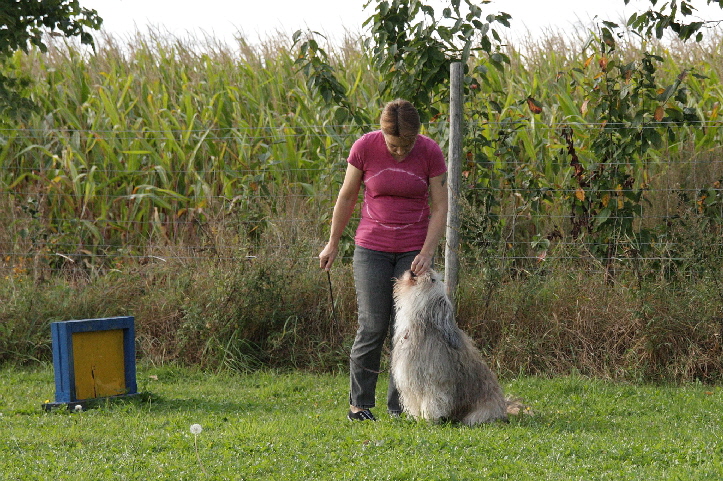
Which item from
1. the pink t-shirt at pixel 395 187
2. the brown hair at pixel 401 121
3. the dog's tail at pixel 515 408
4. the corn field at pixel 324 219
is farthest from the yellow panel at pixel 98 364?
the dog's tail at pixel 515 408

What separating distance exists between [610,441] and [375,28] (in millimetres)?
4557

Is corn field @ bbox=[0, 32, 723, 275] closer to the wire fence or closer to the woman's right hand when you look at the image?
the wire fence

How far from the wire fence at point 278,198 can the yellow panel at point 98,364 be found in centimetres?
189

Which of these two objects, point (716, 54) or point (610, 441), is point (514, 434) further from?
point (716, 54)

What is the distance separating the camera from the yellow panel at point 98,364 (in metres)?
6.50

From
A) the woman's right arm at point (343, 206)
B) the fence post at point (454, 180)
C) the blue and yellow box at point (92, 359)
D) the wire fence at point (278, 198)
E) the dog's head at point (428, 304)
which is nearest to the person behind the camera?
the dog's head at point (428, 304)

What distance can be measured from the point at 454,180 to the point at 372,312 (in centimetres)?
182

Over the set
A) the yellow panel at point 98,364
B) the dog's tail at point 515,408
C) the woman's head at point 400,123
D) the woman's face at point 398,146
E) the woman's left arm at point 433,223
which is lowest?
the dog's tail at point 515,408

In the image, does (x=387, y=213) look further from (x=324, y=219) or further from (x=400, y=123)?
(x=324, y=219)

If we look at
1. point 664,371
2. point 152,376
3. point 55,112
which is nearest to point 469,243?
point 664,371

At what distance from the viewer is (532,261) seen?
855cm

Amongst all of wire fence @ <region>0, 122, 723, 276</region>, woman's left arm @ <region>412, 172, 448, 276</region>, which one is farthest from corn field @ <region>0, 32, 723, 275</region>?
woman's left arm @ <region>412, 172, 448, 276</region>

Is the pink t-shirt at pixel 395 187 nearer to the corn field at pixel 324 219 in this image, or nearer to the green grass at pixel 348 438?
the green grass at pixel 348 438

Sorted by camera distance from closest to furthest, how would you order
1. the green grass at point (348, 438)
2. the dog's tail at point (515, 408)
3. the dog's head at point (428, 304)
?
the green grass at point (348, 438) → the dog's head at point (428, 304) → the dog's tail at point (515, 408)
